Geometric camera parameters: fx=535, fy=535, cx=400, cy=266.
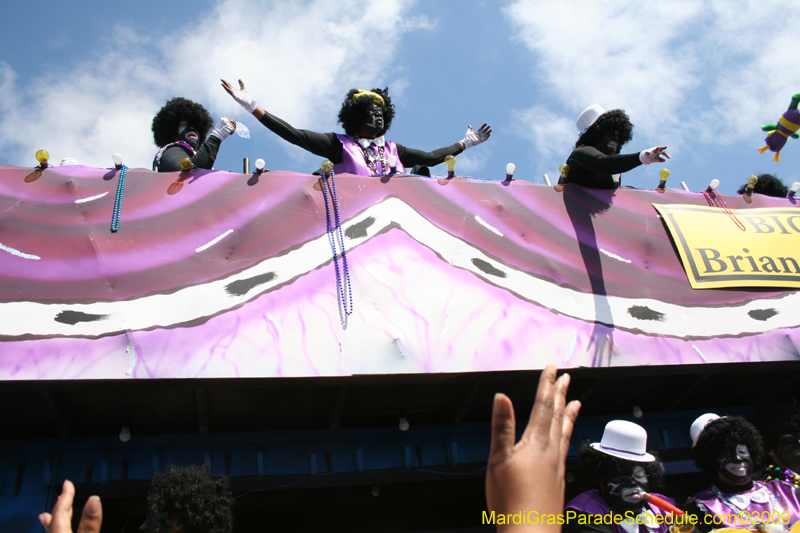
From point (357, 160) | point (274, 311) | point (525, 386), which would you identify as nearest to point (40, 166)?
point (274, 311)

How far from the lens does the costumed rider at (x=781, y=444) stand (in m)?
3.15

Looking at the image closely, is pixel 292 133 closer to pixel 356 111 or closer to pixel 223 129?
pixel 223 129

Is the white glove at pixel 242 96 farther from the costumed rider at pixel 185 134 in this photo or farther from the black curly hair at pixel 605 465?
the black curly hair at pixel 605 465

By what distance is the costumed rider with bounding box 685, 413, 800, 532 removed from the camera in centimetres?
269

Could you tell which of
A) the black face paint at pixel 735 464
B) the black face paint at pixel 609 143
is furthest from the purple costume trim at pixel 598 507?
the black face paint at pixel 609 143

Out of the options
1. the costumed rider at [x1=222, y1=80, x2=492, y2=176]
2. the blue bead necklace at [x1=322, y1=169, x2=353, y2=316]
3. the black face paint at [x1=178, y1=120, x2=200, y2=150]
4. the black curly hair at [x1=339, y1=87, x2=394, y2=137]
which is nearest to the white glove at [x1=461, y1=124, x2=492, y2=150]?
the costumed rider at [x1=222, y1=80, x2=492, y2=176]

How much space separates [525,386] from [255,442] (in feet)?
5.03

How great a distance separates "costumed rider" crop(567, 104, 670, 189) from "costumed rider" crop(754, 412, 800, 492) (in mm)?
1860

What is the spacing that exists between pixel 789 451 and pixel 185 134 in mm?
4614

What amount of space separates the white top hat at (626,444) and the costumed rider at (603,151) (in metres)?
1.67

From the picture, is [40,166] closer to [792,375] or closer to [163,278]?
[163,278]

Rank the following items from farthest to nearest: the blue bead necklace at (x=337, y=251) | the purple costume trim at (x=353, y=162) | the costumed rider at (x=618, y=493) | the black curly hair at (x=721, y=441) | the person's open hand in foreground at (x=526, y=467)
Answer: the purple costume trim at (x=353, y=162) → the black curly hair at (x=721, y=441) → the blue bead necklace at (x=337, y=251) → the costumed rider at (x=618, y=493) → the person's open hand in foreground at (x=526, y=467)

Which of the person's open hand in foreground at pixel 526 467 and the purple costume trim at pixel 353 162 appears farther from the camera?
the purple costume trim at pixel 353 162

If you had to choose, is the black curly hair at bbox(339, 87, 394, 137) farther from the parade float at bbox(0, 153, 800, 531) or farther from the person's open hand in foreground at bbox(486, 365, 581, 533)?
the person's open hand in foreground at bbox(486, 365, 581, 533)
